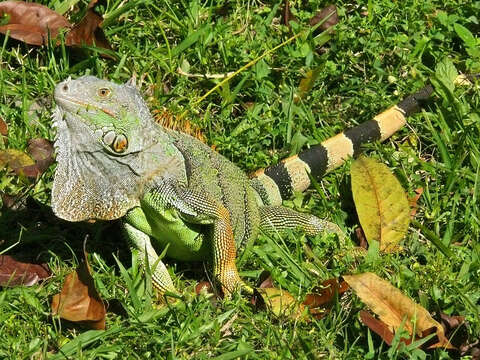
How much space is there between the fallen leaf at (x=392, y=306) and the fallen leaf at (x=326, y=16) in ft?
8.18

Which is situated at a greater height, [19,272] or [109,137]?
[109,137]

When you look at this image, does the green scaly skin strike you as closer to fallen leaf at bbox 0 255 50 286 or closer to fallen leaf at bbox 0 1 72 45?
fallen leaf at bbox 0 255 50 286

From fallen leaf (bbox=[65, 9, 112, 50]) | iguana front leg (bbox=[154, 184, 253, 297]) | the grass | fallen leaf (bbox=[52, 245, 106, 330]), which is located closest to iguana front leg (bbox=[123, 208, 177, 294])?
the grass

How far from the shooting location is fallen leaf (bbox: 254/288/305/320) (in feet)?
14.9

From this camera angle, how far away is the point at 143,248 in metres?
4.68

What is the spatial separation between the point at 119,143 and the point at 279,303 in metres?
1.13

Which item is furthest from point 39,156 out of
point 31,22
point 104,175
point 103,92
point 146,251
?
point 31,22

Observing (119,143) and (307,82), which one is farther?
(307,82)

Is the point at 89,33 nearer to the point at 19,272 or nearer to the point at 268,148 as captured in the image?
the point at 268,148

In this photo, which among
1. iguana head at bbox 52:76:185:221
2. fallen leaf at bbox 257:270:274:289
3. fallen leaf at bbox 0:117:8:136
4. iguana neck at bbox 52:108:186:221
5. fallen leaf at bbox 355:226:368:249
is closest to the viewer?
iguana head at bbox 52:76:185:221

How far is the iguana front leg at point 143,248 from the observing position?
4.66 metres

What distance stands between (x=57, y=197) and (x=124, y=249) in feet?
2.33

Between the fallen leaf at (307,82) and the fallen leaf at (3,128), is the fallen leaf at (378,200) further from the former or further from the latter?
the fallen leaf at (3,128)

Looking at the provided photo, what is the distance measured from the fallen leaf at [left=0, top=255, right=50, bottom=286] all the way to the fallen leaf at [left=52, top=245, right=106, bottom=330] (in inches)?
11.0
